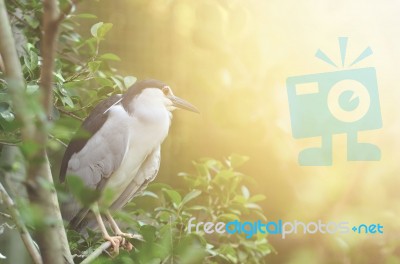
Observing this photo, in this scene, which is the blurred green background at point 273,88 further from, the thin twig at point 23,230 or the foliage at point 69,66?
the thin twig at point 23,230

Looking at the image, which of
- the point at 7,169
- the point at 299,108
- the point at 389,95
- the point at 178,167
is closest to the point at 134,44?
the point at 178,167

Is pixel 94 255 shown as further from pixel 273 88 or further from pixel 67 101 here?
pixel 273 88

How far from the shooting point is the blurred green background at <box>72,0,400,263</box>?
5.05ft

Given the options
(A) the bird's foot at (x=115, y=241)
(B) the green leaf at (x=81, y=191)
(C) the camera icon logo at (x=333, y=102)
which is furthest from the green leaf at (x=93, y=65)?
(B) the green leaf at (x=81, y=191)

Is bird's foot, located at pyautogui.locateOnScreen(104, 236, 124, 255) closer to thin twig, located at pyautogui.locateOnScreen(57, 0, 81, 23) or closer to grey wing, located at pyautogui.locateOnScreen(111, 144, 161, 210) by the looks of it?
grey wing, located at pyautogui.locateOnScreen(111, 144, 161, 210)

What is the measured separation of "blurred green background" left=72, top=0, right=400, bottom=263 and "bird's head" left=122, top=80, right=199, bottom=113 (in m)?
0.23

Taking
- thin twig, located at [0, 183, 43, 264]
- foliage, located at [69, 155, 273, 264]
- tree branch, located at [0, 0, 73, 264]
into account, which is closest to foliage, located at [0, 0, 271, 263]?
foliage, located at [69, 155, 273, 264]

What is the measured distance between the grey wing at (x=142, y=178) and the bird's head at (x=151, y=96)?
0.10 meters

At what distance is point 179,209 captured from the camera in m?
1.25

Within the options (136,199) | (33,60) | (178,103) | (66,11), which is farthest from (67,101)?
(66,11)

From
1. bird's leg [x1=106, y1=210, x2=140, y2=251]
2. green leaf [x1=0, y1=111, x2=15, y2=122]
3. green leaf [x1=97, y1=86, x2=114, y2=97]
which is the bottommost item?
bird's leg [x1=106, y1=210, x2=140, y2=251]

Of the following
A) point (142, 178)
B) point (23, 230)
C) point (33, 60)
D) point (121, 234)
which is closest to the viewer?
point (23, 230)

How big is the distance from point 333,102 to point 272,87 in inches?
6.5

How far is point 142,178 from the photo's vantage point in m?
1.22
